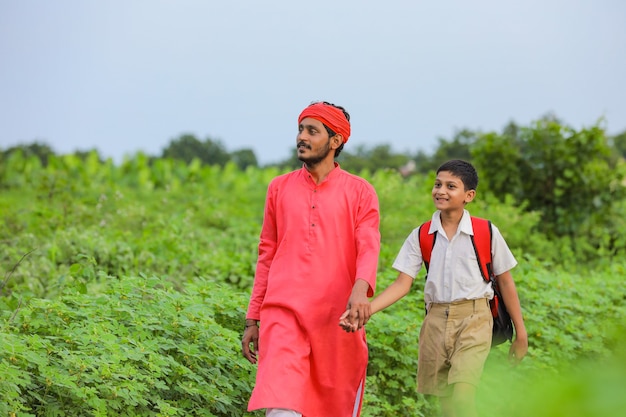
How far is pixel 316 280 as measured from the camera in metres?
3.78

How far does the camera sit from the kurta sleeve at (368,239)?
12.1 ft

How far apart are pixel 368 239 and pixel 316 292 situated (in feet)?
1.10

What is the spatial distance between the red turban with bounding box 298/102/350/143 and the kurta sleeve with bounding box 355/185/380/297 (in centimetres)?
32

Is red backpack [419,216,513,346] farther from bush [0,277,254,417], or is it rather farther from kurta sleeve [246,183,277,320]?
bush [0,277,254,417]

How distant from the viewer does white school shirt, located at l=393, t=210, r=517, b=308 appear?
4.05 m

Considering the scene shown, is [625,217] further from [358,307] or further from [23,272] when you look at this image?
[358,307]

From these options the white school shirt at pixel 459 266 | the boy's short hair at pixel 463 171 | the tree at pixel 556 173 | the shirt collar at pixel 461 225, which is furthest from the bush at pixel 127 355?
the tree at pixel 556 173

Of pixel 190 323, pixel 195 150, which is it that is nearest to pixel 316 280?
pixel 190 323

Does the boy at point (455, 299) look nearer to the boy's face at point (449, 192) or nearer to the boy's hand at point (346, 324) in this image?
the boy's face at point (449, 192)

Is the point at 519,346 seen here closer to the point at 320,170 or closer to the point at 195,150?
the point at 320,170

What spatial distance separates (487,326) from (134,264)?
505 centimetres

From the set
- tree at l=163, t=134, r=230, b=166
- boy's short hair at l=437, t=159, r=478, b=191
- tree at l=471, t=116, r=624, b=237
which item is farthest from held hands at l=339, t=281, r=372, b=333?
tree at l=163, t=134, r=230, b=166

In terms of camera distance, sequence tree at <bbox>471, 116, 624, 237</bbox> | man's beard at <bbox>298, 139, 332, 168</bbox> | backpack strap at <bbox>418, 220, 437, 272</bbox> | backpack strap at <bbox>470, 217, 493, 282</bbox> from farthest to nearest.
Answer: tree at <bbox>471, 116, 624, 237</bbox> < backpack strap at <bbox>418, 220, 437, 272</bbox> < backpack strap at <bbox>470, 217, 493, 282</bbox> < man's beard at <bbox>298, 139, 332, 168</bbox>

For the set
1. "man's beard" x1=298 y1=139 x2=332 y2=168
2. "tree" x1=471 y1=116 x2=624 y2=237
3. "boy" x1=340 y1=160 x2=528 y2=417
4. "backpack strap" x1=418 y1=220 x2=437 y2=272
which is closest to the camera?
"man's beard" x1=298 y1=139 x2=332 y2=168
